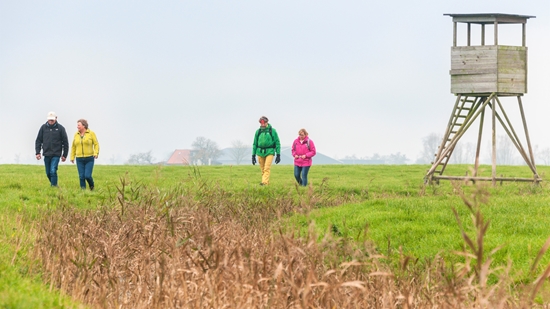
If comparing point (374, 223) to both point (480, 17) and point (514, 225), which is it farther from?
point (480, 17)

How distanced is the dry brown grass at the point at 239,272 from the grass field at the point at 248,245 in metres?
0.03

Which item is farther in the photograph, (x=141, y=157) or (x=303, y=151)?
(x=141, y=157)

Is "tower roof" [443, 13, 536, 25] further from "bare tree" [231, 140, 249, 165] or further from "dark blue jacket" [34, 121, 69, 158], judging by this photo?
"bare tree" [231, 140, 249, 165]

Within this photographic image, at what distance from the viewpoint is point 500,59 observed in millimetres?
24953

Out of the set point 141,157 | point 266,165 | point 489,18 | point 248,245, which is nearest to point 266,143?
point 266,165

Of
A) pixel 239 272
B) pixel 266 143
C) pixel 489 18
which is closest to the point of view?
pixel 239 272

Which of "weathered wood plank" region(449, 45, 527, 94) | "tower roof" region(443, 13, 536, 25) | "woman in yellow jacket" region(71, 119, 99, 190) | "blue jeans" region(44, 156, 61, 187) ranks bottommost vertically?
"blue jeans" region(44, 156, 61, 187)

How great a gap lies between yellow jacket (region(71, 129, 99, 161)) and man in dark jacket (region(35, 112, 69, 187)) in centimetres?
62

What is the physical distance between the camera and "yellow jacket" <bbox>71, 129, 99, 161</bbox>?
19.3 metres

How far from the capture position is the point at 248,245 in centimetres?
765

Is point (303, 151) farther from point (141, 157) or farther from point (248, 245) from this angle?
point (141, 157)

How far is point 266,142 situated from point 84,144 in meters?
5.69

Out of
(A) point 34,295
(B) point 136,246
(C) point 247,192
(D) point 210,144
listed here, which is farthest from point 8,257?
(D) point 210,144

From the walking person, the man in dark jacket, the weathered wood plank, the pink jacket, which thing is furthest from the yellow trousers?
the weathered wood plank
